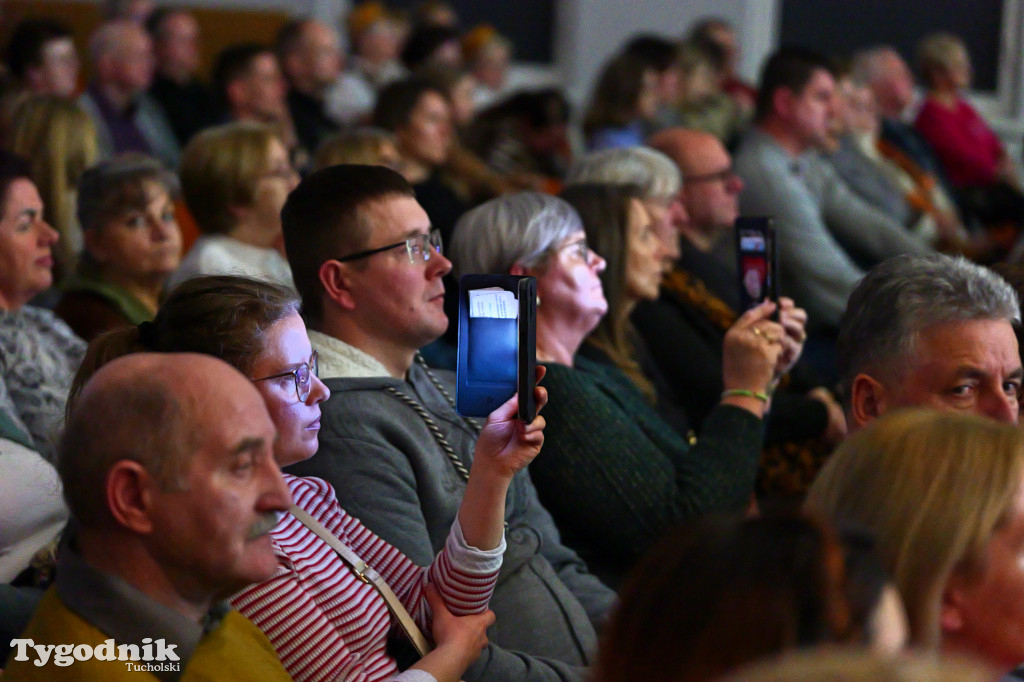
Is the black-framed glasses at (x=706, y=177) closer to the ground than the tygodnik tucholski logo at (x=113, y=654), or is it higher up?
closer to the ground

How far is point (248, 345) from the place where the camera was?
1.73m

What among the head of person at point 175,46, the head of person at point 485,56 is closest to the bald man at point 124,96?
the head of person at point 175,46

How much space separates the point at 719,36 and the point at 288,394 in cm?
622

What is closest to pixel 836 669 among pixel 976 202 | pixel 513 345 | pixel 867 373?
pixel 513 345

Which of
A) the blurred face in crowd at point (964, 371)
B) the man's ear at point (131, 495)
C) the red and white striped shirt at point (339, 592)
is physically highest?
the man's ear at point (131, 495)

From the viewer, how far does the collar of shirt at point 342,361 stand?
2057mm

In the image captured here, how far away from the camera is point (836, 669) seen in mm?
755

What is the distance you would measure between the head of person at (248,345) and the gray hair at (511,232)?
0.85m

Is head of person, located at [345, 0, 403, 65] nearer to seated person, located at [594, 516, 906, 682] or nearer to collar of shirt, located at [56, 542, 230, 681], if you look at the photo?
collar of shirt, located at [56, 542, 230, 681]

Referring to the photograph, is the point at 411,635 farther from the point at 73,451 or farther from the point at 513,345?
the point at 73,451

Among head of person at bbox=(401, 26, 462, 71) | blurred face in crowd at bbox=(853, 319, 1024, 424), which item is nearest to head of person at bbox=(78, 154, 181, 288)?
blurred face in crowd at bbox=(853, 319, 1024, 424)

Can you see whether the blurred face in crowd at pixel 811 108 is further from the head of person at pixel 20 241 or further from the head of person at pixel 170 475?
the head of person at pixel 170 475

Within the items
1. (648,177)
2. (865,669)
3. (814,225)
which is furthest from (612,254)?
(865,669)

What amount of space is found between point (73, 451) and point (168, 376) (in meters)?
0.13
